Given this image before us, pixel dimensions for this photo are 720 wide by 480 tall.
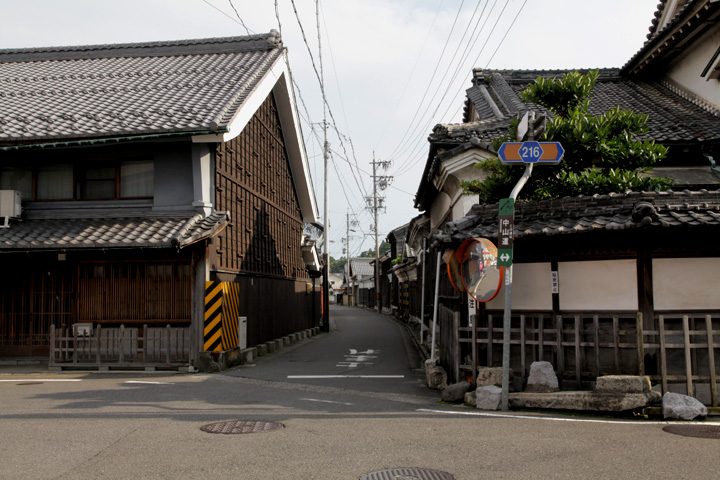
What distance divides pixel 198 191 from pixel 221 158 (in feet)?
5.45

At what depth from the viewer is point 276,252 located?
905 inches

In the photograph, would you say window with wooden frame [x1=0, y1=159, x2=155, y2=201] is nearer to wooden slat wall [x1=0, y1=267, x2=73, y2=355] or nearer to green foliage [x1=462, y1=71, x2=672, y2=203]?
wooden slat wall [x1=0, y1=267, x2=73, y2=355]

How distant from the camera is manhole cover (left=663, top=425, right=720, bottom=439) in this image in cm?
743

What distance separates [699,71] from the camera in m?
18.3

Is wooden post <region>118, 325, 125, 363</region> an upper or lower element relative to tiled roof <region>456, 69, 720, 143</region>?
lower

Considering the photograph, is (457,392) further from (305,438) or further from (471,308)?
(305,438)

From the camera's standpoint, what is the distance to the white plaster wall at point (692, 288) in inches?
388

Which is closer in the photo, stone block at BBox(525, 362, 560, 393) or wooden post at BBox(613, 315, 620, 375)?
wooden post at BBox(613, 315, 620, 375)

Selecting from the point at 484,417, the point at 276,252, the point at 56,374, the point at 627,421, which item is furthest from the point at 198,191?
the point at 627,421

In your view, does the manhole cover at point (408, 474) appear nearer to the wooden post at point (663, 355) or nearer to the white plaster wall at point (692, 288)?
the wooden post at point (663, 355)

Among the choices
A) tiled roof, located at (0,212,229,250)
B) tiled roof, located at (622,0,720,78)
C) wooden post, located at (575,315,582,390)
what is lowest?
wooden post, located at (575,315,582,390)

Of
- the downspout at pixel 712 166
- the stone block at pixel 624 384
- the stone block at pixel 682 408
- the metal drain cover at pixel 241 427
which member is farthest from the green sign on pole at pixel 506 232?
the downspout at pixel 712 166

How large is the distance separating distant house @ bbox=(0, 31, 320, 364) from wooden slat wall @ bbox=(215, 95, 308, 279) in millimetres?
100

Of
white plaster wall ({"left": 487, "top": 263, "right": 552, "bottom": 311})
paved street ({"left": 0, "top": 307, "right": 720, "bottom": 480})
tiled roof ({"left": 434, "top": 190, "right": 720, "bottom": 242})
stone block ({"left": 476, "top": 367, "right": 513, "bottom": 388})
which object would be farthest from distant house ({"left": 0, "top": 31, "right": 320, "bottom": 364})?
white plaster wall ({"left": 487, "top": 263, "right": 552, "bottom": 311})
